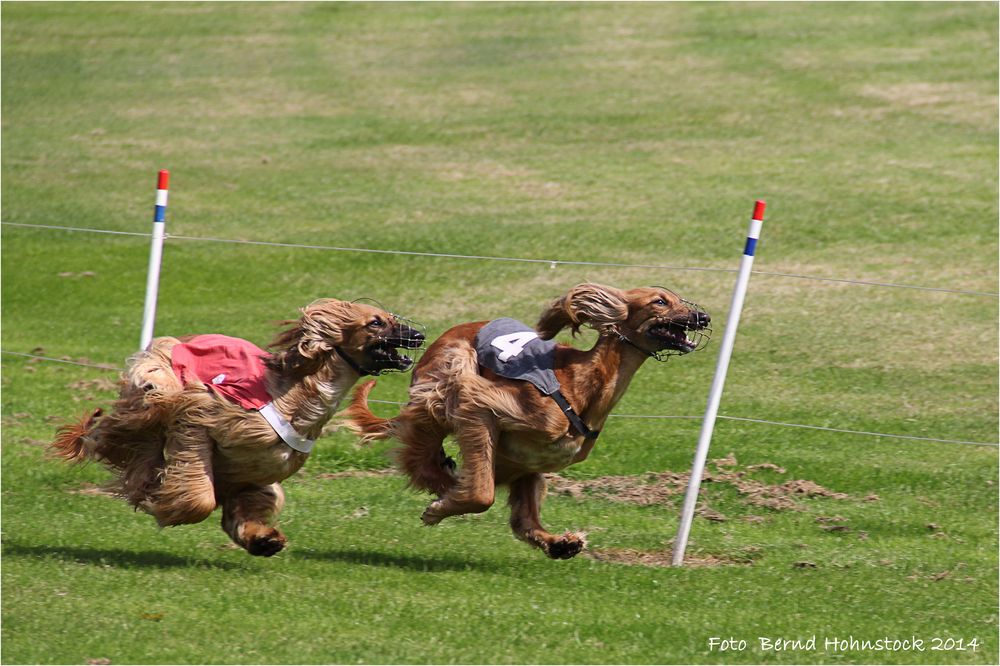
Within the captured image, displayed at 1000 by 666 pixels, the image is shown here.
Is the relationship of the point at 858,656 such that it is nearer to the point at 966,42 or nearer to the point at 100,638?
the point at 100,638

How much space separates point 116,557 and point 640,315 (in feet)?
10.3

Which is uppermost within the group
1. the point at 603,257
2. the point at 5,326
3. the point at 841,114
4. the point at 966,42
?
the point at 966,42

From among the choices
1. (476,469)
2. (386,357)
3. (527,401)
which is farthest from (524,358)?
(386,357)

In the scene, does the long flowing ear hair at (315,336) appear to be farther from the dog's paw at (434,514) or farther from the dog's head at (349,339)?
the dog's paw at (434,514)

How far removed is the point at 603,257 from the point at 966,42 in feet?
43.3

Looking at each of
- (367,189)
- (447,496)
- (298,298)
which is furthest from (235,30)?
(447,496)

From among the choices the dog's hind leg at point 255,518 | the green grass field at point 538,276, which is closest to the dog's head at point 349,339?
the dog's hind leg at point 255,518

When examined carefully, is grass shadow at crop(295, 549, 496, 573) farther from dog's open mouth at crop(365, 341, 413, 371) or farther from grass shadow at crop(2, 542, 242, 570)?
dog's open mouth at crop(365, 341, 413, 371)

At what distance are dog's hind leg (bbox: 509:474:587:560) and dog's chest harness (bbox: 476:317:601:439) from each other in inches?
25.5

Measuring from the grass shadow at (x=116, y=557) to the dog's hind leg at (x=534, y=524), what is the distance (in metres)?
1.57

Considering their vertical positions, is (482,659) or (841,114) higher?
(841,114)

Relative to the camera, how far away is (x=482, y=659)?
5.85 m

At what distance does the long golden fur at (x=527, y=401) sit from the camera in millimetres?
6836

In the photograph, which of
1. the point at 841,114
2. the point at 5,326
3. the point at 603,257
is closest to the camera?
the point at 5,326
